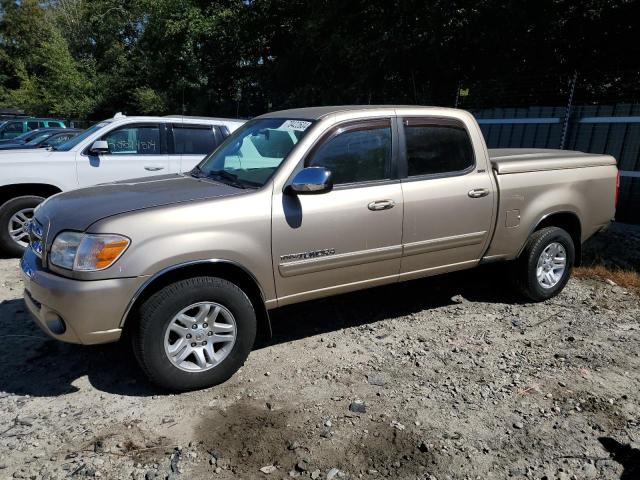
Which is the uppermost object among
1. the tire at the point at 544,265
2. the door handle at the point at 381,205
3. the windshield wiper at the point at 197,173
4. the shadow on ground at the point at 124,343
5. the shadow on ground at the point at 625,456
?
the windshield wiper at the point at 197,173

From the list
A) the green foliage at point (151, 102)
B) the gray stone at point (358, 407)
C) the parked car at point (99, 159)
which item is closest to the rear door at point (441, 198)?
the gray stone at point (358, 407)

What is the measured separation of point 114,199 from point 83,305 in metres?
0.82

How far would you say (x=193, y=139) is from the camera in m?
7.31

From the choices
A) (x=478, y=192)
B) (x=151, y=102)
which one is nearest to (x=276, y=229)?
(x=478, y=192)

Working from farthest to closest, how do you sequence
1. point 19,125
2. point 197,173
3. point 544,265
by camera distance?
point 19,125 → point 544,265 → point 197,173

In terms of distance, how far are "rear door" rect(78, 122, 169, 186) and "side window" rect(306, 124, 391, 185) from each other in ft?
12.6

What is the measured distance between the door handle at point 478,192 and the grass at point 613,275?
2.41 meters

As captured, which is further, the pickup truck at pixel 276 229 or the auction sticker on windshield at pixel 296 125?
the auction sticker on windshield at pixel 296 125

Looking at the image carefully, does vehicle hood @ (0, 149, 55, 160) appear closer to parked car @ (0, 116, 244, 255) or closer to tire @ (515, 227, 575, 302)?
parked car @ (0, 116, 244, 255)

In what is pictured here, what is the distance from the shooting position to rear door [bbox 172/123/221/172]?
7.23 metres

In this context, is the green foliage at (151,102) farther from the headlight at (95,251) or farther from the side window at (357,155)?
the headlight at (95,251)

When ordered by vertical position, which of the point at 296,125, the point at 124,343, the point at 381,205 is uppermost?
the point at 296,125

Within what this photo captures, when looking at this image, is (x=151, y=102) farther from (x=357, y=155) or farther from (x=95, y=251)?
(x=95, y=251)

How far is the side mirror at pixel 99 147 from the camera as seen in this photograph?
22.1 ft
